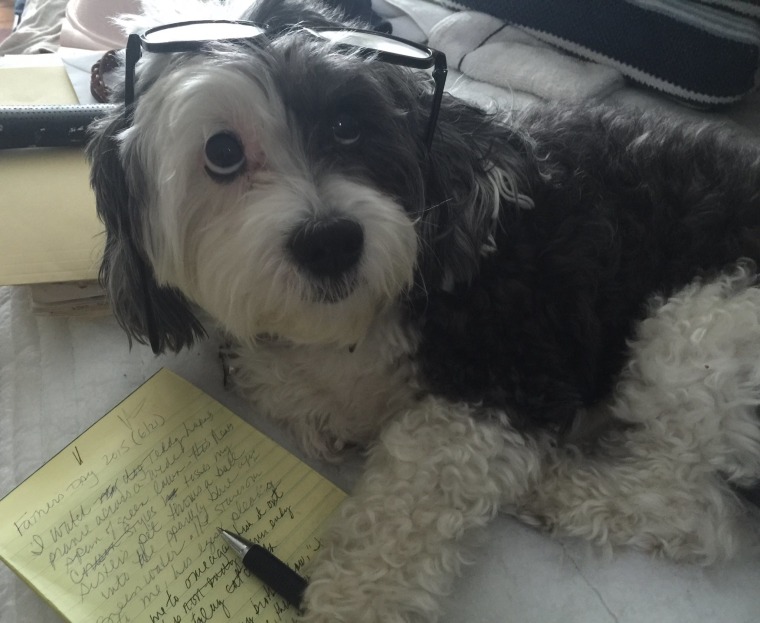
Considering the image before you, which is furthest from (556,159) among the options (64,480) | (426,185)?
(64,480)

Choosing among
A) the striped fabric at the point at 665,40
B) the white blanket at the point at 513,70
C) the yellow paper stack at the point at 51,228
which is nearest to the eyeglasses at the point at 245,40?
the yellow paper stack at the point at 51,228

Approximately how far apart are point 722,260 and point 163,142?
81 centimetres

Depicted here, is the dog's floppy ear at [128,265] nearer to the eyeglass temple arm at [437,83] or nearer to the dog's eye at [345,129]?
the dog's eye at [345,129]

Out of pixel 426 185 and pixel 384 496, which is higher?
pixel 426 185

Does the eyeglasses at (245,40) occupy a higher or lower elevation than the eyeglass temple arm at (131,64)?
higher

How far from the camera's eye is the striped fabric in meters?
1.31

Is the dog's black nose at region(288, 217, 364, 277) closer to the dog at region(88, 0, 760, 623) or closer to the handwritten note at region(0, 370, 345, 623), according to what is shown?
the dog at region(88, 0, 760, 623)

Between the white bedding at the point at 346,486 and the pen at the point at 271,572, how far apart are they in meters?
0.18

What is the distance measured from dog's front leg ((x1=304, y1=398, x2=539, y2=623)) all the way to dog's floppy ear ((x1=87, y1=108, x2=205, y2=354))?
366mm

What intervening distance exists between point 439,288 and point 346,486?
1.09 ft

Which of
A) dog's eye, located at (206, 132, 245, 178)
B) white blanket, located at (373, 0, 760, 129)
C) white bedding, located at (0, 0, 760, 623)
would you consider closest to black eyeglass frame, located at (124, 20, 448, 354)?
dog's eye, located at (206, 132, 245, 178)

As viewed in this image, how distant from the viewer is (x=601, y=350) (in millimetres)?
1021

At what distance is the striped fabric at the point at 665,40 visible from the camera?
1.31m

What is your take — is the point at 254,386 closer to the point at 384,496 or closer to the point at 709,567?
the point at 384,496
